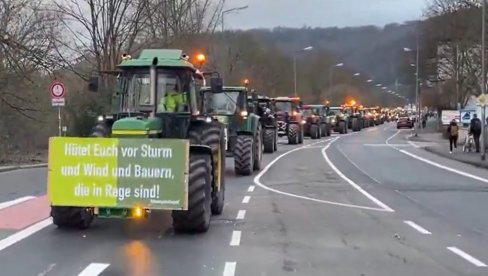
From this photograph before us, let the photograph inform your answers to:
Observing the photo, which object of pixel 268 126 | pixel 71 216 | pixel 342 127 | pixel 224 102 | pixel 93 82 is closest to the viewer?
pixel 71 216

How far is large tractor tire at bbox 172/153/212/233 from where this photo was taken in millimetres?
11961

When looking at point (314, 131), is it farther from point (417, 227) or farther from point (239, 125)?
point (417, 227)

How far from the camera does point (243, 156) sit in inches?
966

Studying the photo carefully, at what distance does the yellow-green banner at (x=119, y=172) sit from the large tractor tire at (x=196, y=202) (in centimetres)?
26

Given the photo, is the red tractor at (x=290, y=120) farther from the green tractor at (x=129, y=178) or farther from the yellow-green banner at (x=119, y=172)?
the yellow-green banner at (x=119, y=172)

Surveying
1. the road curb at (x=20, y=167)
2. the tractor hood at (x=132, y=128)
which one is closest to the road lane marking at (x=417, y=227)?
the tractor hood at (x=132, y=128)

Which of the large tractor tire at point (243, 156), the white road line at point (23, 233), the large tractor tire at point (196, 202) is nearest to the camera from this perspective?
the white road line at point (23, 233)

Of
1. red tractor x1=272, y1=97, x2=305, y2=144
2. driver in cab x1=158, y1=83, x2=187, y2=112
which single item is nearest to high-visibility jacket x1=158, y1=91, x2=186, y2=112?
driver in cab x1=158, y1=83, x2=187, y2=112

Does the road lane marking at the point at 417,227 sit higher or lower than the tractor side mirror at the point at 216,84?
lower

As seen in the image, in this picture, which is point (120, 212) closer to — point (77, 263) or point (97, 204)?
point (97, 204)

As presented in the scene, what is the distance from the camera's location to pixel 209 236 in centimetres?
1198

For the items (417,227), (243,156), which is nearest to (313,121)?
(243,156)

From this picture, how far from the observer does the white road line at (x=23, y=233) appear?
11.2 metres

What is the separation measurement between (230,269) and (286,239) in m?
2.45
